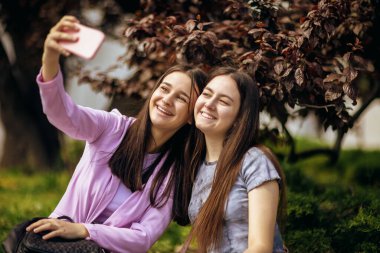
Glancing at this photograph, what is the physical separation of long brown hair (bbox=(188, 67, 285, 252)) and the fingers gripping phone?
0.78m

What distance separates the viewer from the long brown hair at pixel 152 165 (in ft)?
9.96

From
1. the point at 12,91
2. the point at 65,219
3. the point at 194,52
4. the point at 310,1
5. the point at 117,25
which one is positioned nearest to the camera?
the point at 65,219

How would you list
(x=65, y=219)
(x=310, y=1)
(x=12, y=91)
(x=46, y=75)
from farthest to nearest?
(x=12, y=91)
(x=310, y=1)
(x=65, y=219)
(x=46, y=75)

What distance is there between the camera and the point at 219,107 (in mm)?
2852

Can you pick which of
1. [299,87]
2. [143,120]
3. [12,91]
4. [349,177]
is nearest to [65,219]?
[143,120]

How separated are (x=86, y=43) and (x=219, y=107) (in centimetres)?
76

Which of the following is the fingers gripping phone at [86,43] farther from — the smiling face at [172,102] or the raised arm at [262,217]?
the raised arm at [262,217]

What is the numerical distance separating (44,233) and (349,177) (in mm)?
4247

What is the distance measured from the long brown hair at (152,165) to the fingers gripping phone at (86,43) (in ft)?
2.53

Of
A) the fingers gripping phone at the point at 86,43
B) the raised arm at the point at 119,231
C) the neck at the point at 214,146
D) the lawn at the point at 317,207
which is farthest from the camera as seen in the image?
the lawn at the point at 317,207

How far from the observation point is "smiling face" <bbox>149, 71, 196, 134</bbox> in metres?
3.00

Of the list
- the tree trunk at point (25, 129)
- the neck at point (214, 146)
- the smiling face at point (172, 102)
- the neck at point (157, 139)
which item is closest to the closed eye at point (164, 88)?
the smiling face at point (172, 102)

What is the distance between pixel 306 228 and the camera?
359 cm

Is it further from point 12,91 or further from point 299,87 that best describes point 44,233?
point 12,91
